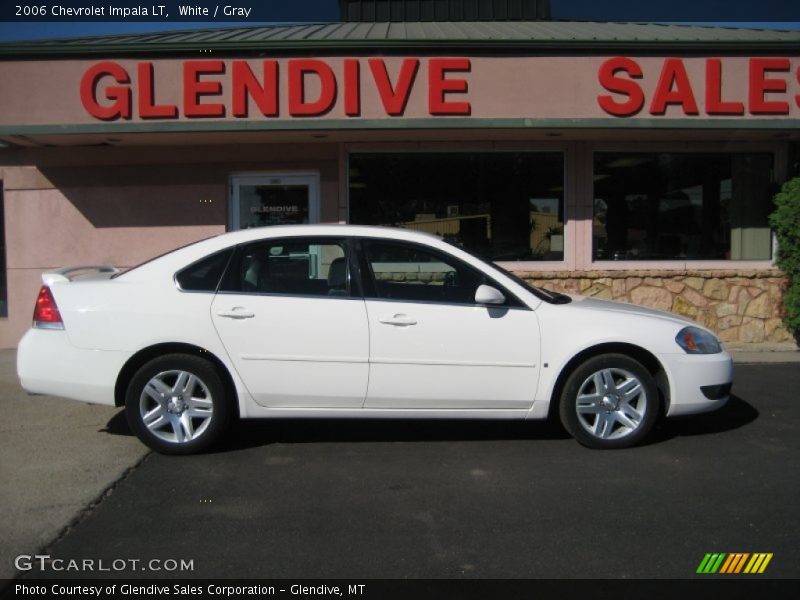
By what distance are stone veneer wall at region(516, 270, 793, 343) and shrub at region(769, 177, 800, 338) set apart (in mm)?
226

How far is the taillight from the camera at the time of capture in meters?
5.62

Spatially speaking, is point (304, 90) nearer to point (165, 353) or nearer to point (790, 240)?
point (165, 353)

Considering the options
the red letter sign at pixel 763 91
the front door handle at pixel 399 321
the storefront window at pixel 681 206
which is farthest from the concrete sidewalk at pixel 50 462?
the red letter sign at pixel 763 91

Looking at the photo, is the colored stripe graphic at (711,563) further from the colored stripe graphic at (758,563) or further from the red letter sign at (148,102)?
the red letter sign at (148,102)

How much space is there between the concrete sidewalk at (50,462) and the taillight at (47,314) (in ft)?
3.10

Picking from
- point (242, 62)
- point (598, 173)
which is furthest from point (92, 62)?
point (598, 173)

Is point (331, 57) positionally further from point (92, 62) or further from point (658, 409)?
point (658, 409)

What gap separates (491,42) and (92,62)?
4736mm

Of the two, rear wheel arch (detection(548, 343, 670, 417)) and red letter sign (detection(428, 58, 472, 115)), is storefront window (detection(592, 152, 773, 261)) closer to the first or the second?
red letter sign (detection(428, 58, 472, 115))

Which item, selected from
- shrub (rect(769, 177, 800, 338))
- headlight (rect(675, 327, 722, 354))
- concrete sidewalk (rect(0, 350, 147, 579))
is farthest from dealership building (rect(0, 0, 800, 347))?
headlight (rect(675, 327, 722, 354))

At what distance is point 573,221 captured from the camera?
418 inches

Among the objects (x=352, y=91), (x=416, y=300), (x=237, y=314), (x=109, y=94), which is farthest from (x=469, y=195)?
(x=237, y=314)

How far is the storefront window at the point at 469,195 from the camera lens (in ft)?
34.8

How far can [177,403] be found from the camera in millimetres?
5543
